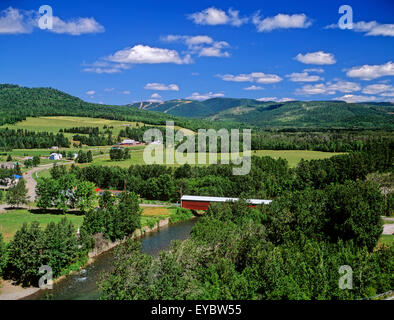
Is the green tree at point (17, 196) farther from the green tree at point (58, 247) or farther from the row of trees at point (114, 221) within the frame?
the green tree at point (58, 247)

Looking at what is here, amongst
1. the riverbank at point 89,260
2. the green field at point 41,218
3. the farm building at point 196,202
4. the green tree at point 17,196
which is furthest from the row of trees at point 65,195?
the farm building at point 196,202

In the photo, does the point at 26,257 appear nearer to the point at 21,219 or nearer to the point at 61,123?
the point at 21,219

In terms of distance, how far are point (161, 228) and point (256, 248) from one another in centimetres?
2693

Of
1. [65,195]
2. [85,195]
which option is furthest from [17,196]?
[85,195]

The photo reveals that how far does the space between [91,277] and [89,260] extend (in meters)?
5.01

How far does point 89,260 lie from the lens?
38938mm

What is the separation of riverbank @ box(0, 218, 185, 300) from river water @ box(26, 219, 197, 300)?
470mm

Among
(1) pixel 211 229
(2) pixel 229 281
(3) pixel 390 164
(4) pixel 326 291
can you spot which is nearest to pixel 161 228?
(1) pixel 211 229

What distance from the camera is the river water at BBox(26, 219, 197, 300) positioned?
30.3 metres

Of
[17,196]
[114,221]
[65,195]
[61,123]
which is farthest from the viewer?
[61,123]

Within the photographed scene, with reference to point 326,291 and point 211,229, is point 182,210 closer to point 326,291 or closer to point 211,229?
point 211,229

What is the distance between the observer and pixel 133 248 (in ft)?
89.8

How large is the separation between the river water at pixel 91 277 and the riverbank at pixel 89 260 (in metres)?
0.47
